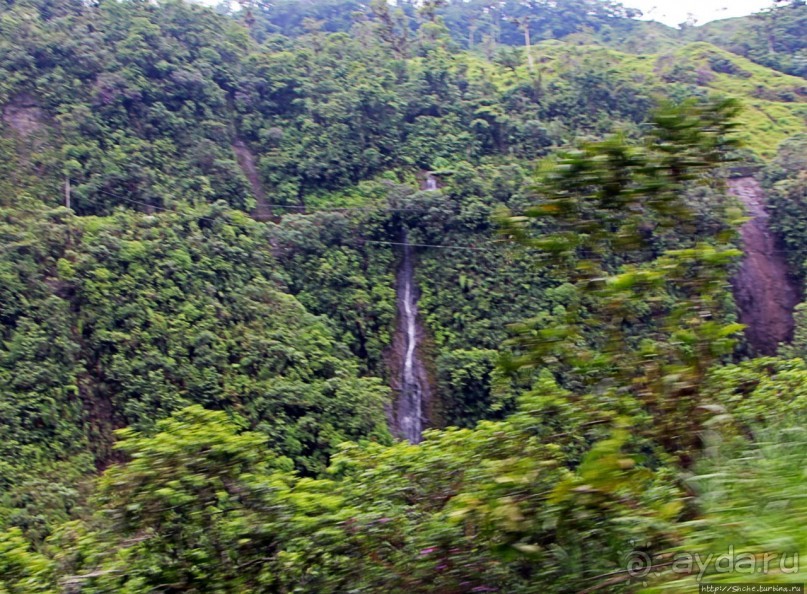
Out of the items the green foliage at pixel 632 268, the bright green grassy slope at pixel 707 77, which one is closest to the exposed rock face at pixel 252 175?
the bright green grassy slope at pixel 707 77

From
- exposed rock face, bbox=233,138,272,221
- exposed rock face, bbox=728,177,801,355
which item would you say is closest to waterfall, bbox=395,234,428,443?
exposed rock face, bbox=233,138,272,221

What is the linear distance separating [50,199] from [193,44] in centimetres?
834

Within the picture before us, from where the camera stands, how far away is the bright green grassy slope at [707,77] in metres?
22.5

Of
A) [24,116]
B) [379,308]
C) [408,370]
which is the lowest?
[408,370]

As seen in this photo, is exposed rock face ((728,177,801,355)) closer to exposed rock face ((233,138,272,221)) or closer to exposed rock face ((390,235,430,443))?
exposed rock face ((390,235,430,443))

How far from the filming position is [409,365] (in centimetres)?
1612

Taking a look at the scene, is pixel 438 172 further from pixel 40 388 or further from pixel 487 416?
pixel 40 388

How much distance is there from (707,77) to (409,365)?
755 inches

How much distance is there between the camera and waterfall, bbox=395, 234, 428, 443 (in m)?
15.3

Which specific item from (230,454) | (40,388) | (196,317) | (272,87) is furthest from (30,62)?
(230,454)

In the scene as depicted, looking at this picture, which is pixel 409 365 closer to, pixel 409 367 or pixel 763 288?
pixel 409 367

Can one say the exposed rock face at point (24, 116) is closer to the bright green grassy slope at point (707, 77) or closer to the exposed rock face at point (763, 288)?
the bright green grassy slope at point (707, 77)

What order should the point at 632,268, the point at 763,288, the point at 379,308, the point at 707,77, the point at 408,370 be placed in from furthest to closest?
1. the point at 707,77
2. the point at 763,288
3. the point at 379,308
4. the point at 408,370
5. the point at 632,268

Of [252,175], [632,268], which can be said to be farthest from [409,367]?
[632,268]
